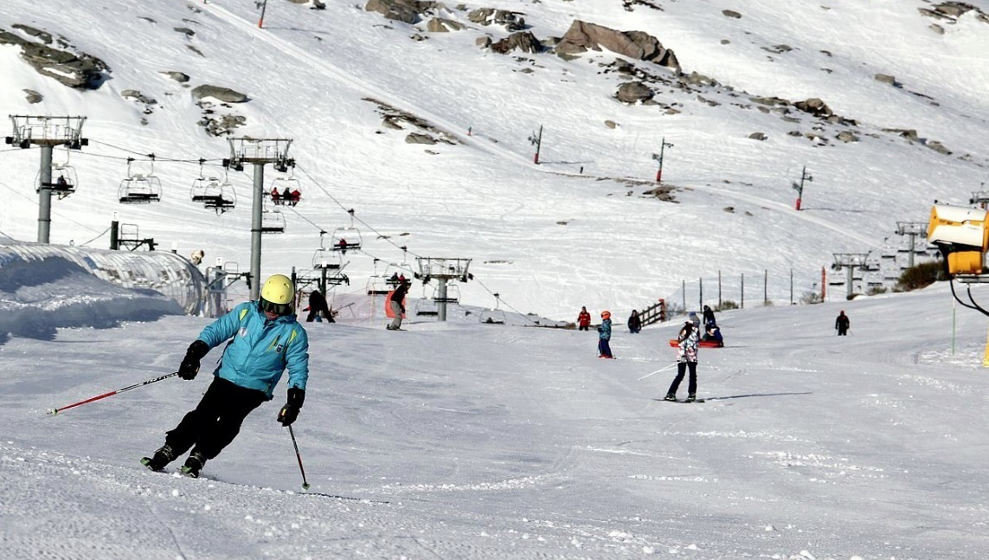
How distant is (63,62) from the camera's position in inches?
3708

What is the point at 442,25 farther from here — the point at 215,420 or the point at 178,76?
the point at 215,420

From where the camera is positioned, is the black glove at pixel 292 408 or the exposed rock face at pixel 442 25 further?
the exposed rock face at pixel 442 25

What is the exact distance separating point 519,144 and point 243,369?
307ft

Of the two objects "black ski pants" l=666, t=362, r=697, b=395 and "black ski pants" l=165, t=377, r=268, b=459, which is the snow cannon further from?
"black ski pants" l=666, t=362, r=697, b=395

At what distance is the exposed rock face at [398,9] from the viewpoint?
434 ft

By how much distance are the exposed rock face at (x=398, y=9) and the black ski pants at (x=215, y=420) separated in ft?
415

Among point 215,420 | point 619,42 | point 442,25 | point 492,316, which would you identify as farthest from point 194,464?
point 619,42

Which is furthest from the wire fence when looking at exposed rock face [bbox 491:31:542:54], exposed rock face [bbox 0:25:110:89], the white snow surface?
exposed rock face [bbox 491:31:542:54]

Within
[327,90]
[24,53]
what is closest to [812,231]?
[327,90]

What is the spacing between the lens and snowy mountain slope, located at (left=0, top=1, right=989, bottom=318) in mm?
74125

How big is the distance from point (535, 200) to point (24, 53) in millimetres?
40230

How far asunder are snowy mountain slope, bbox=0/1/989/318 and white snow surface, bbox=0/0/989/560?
0.35 meters

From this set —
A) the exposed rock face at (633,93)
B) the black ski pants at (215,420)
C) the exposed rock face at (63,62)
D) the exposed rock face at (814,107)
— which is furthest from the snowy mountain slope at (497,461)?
the exposed rock face at (814,107)

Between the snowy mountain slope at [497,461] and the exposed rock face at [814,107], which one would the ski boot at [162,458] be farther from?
the exposed rock face at [814,107]
